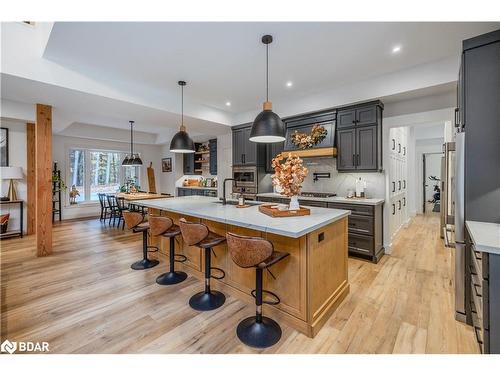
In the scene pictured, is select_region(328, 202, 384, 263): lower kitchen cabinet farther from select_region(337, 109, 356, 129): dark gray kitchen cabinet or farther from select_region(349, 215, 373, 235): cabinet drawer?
select_region(337, 109, 356, 129): dark gray kitchen cabinet

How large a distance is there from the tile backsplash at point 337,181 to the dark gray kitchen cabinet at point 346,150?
46 centimetres

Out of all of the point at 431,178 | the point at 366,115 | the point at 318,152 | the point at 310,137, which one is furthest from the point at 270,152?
the point at 431,178

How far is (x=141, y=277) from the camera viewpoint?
3109 millimetres

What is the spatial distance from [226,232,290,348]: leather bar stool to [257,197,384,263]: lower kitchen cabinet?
217 cm

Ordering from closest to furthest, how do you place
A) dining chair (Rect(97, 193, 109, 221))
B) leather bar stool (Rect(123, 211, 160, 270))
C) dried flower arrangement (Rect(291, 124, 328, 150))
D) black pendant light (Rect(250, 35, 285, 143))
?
black pendant light (Rect(250, 35, 285, 143)) → leather bar stool (Rect(123, 211, 160, 270)) → dried flower arrangement (Rect(291, 124, 328, 150)) → dining chair (Rect(97, 193, 109, 221))

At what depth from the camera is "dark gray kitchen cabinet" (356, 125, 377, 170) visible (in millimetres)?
3783

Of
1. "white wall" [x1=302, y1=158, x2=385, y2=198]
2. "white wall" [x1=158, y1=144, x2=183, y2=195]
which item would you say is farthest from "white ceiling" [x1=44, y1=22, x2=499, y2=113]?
"white wall" [x1=158, y1=144, x2=183, y2=195]

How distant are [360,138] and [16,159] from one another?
7382 mm

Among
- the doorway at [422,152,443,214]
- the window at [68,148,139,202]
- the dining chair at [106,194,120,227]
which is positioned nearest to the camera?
the dining chair at [106,194,120,227]

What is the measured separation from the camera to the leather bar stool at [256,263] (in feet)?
5.94

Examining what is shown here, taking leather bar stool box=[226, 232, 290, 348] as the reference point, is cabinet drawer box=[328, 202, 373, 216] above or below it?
above
